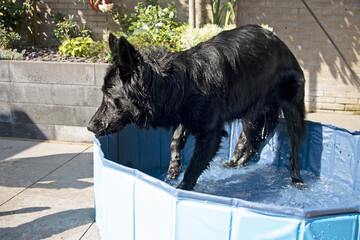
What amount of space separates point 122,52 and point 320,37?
5.64 metres

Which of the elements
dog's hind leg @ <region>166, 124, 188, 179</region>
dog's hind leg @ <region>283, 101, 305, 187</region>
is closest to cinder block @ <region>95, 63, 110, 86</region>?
dog's hind leg @ <region>166, 124, 188, 179</region>

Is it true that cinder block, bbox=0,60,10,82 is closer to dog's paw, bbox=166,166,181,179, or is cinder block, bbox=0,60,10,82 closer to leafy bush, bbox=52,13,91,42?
leafy bush, bbox=52,13,91,42

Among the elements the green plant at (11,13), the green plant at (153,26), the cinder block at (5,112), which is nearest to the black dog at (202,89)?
the green plant at (153,26)

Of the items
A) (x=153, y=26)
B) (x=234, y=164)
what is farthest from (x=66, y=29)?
(x=234, y=164)

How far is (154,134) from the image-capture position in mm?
4473

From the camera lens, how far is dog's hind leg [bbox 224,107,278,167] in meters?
4.29

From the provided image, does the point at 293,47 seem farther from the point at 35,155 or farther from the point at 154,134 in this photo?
the point at 35,155

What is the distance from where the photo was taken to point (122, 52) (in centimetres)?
253

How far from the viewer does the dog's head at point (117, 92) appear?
8.39 ft

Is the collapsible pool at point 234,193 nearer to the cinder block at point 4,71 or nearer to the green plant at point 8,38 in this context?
the cinder block at point 4,71

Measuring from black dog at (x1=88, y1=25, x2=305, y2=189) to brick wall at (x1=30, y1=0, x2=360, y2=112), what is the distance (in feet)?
11.6

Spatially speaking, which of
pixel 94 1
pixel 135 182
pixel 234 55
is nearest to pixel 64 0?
pixel 94 1

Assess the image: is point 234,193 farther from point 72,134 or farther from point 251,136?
point 72,134

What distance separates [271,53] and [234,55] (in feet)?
1.67
